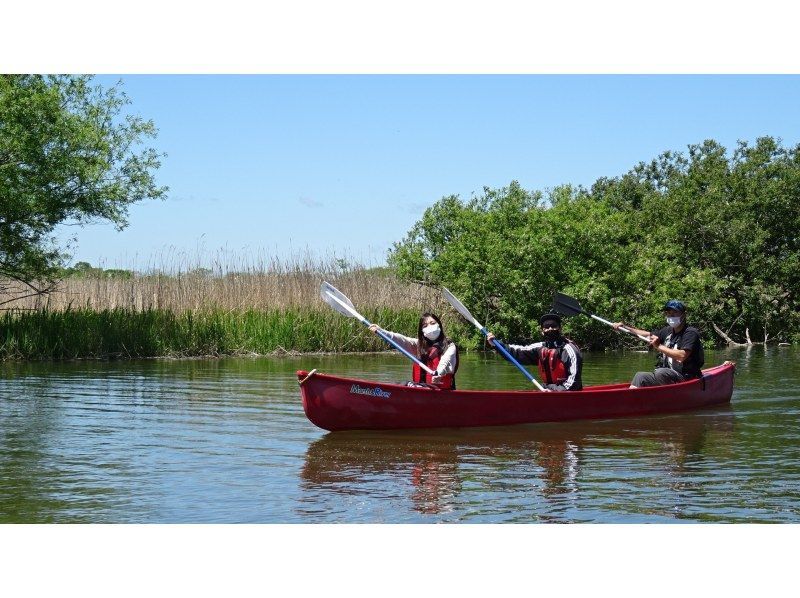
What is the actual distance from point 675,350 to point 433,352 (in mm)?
3330

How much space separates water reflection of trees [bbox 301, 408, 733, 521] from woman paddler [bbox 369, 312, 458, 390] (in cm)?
56

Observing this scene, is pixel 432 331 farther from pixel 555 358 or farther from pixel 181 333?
pixel 181 333

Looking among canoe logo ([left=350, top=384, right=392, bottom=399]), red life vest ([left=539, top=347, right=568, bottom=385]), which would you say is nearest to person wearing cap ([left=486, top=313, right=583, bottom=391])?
red life vest ([left=539, top=347, right=568, bottom=385])

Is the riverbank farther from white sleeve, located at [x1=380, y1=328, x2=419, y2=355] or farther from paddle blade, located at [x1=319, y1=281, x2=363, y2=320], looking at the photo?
white sleeve, located at [x1=380, y1=328, x2=419, y2=355]

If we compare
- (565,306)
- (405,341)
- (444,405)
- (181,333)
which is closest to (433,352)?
(405,341)

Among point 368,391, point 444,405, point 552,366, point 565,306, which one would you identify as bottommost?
point 444,405

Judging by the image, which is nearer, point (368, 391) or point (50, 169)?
point (368, 391)

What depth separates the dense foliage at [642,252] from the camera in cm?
2403

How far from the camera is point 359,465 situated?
919 centimetres

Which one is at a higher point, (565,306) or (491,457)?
(565,306)

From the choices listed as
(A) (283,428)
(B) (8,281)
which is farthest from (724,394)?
(B) (8,281)

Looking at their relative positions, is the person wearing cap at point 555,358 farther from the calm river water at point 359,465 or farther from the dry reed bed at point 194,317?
the dry reed bed at point 194,317

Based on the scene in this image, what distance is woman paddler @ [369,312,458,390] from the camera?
10820 millimetres

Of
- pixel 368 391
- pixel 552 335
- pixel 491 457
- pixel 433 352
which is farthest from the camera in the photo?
pixel 552 335
